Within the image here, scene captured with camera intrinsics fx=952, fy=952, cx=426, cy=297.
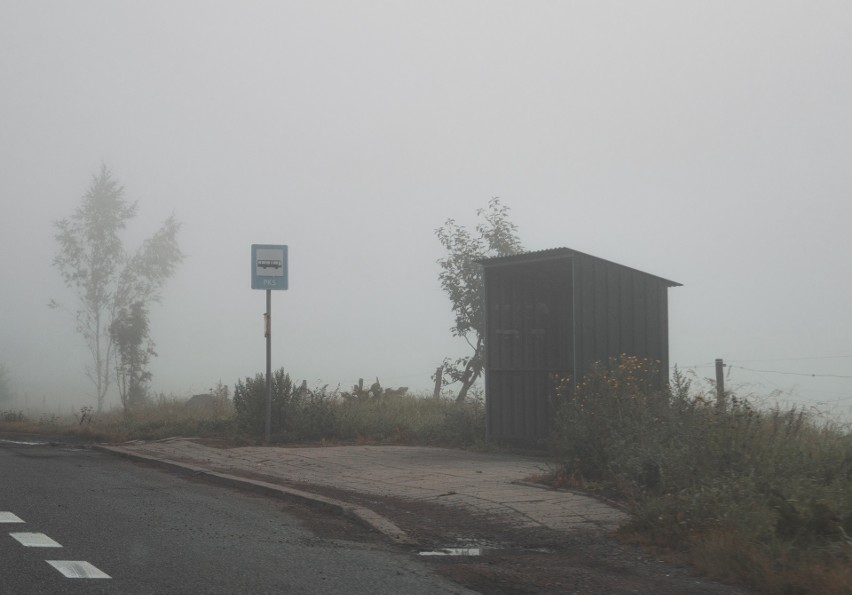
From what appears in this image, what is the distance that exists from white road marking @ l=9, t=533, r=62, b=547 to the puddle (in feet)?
8.86

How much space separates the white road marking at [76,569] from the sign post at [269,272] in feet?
34.5

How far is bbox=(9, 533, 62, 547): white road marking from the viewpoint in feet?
22.4

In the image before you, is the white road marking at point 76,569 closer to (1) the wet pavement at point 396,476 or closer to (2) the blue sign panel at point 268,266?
(1) the wet pavement at point 396,476

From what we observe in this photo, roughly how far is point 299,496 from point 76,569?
3.92 meters

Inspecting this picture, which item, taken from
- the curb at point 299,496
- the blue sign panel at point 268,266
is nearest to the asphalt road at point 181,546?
the curb at point 299,496

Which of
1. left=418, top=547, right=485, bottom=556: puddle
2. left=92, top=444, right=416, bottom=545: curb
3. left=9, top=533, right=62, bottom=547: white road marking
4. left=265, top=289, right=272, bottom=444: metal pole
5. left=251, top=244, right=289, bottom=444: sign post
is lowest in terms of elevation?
left=418, top=547, right=485, bottom=556: puddle

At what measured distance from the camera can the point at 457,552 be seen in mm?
7211

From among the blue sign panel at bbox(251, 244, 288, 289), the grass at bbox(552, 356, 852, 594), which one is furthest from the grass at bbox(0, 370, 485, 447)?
the grass at bbox(552, 356, 852, 594)

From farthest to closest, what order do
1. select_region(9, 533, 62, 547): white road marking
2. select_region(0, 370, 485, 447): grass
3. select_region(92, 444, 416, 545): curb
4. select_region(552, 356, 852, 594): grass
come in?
select_region(0, 370, 485, 447): grass → select_region(92, 444, 416, 545): curb → select_region(9, 533, 62, 547): white road marking → select_region(552, 356, 852, 594): grass

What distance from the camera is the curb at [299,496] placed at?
7.95 metres

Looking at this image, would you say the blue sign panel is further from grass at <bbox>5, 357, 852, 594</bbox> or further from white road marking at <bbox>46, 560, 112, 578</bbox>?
white road marking at <bbox>46, 560, 112, 578</bbox>

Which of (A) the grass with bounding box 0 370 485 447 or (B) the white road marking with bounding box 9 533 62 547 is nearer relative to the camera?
(B) the white road marking with bounding box 9 533 62 547

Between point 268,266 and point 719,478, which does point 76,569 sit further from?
point 268,266

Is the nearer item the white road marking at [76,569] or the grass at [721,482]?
the white road marking at [76,569]
